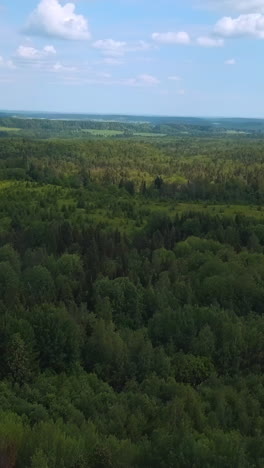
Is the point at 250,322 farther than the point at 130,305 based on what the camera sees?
No

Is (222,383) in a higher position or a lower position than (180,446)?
lower

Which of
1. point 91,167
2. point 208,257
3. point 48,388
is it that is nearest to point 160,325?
point 48,388

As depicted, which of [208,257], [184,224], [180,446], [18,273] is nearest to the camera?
[180,446]

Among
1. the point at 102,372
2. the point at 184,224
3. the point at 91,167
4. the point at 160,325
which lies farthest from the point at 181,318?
the point at 91,167

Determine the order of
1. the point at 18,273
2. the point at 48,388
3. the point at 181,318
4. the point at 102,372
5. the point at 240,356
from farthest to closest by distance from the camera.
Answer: the point at 18,273 → the point at 181,318 → the point at 240,356 → the point at 102,372 → the point at 48,388

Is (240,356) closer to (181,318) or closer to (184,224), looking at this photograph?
(181,318)

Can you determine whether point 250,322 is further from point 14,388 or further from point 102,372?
point 14,388
